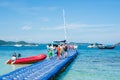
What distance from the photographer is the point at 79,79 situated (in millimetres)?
A: 20969

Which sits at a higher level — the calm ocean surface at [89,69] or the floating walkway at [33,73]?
the floating walkway at [33,73]

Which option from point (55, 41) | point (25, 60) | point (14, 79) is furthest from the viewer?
point (55, 41)

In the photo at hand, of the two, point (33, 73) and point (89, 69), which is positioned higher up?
point (33, 73)

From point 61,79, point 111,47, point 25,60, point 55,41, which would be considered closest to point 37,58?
point 25,60

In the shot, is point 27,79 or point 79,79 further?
point 79,79

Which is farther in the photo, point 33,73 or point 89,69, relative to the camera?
point 89,69

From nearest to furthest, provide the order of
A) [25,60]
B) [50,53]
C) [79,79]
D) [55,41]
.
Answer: [79,79], [50,53], [25,60], [55,41]

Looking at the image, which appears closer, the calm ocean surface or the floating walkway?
the floating walkway

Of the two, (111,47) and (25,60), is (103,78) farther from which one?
(111,47)

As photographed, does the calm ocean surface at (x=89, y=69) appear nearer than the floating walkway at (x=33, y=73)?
No

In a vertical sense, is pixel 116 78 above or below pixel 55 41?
below

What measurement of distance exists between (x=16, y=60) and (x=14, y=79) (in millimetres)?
17630

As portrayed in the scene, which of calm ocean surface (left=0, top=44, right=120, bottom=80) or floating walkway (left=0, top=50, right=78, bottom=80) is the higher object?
floating walkway (left=0, top=50, right=78, bottom=80)

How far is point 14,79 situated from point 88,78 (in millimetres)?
8122
